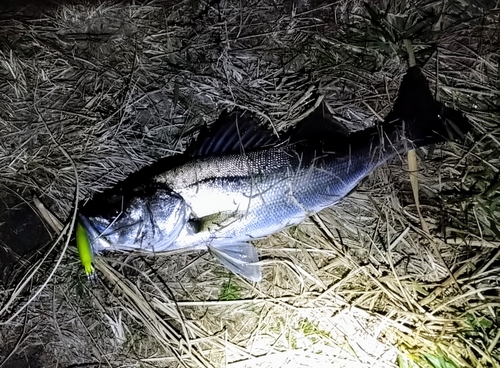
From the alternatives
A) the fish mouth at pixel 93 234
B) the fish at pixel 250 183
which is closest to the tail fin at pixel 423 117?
the fish at pixel 250 183

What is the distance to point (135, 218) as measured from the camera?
2488 millimetres

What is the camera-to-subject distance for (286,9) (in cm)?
298

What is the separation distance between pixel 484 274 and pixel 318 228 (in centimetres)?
92

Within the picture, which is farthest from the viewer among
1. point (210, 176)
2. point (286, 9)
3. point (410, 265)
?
point (286, 9)

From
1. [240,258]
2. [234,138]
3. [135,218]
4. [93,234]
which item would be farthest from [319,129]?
[93,234]

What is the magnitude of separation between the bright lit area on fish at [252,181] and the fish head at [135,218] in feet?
0.04

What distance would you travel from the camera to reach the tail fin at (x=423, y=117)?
2.65 m

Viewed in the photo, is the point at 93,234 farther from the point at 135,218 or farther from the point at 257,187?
the point at 257,187

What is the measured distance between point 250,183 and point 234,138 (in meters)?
0.29

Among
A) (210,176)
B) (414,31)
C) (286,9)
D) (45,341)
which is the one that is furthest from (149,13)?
(45,341)

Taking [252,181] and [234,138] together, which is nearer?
[252,181]

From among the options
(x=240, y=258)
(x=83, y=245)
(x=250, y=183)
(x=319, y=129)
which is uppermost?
(x=319, y=129)

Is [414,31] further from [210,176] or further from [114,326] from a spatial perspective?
[114,326]

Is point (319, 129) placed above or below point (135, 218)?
above
